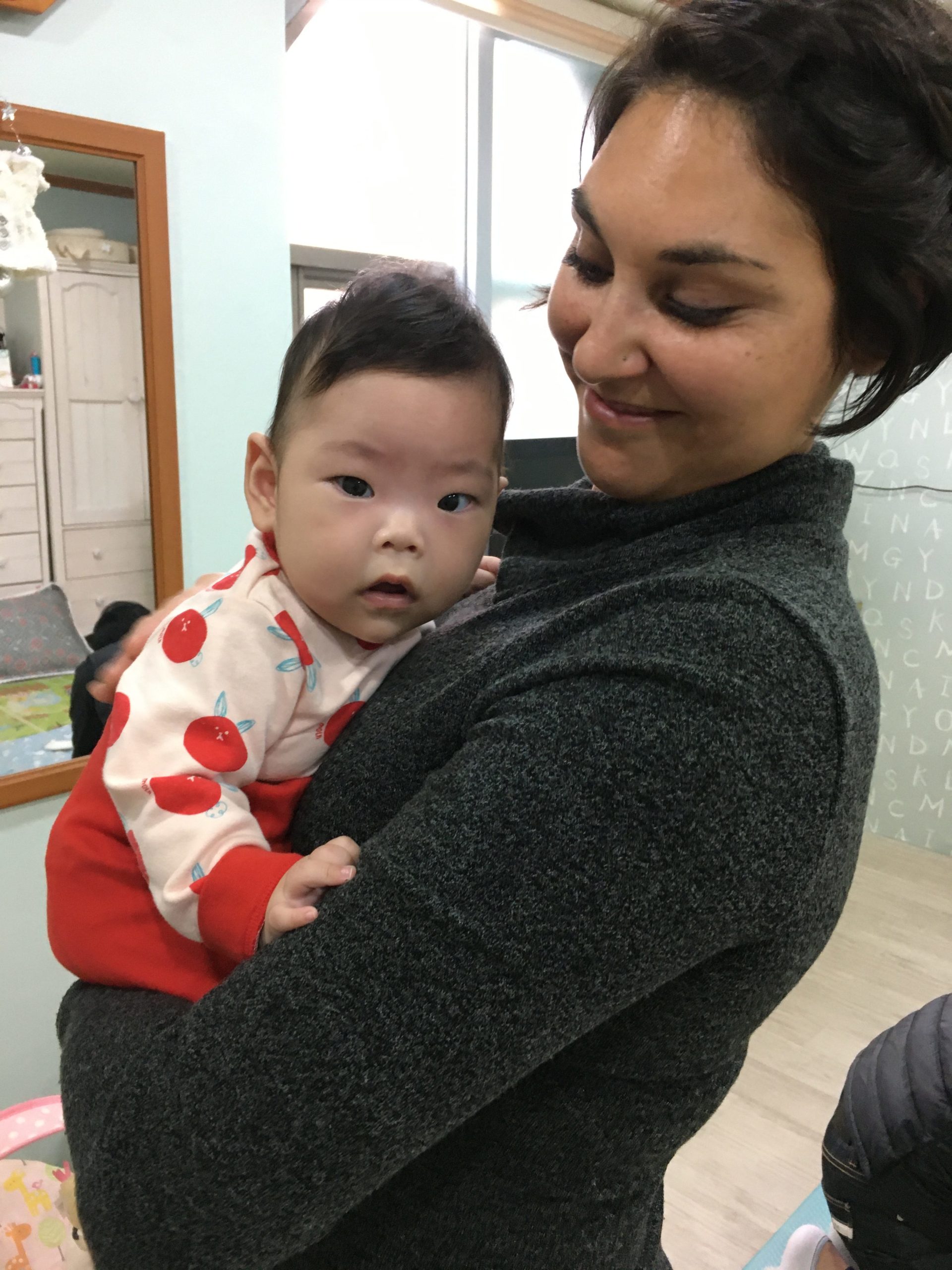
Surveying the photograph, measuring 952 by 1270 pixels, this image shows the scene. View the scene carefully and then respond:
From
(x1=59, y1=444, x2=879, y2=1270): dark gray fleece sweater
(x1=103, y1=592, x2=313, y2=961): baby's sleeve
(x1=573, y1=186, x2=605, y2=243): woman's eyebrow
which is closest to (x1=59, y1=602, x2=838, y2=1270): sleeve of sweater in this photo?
(x1=59, y1=444, x2=879, y2=1270): dark gray fleece sweater

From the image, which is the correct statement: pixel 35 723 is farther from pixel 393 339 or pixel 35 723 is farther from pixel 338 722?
pixel 393 339

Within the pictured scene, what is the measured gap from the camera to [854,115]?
25.1 inches

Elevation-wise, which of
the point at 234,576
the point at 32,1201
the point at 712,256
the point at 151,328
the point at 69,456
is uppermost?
the point at 151,328

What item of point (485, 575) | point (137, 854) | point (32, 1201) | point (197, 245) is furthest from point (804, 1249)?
point (197, 245)

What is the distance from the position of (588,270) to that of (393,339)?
0.17 m

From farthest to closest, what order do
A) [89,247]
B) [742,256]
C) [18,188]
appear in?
[89,247], [18,188], [742,256]

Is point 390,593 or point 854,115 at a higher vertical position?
point 854,115

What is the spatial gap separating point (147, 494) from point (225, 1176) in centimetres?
158

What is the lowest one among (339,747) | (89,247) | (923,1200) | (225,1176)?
(923,1200)

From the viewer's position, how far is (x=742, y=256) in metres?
0.64

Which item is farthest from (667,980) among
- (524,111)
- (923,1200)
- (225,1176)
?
(524,111)

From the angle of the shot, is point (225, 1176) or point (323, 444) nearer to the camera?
point (225, 1176)

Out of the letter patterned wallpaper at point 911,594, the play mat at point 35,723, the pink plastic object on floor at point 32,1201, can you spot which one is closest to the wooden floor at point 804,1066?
the letter patterned wallpaper at point 911,594

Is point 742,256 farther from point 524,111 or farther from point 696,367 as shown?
point 524,111
